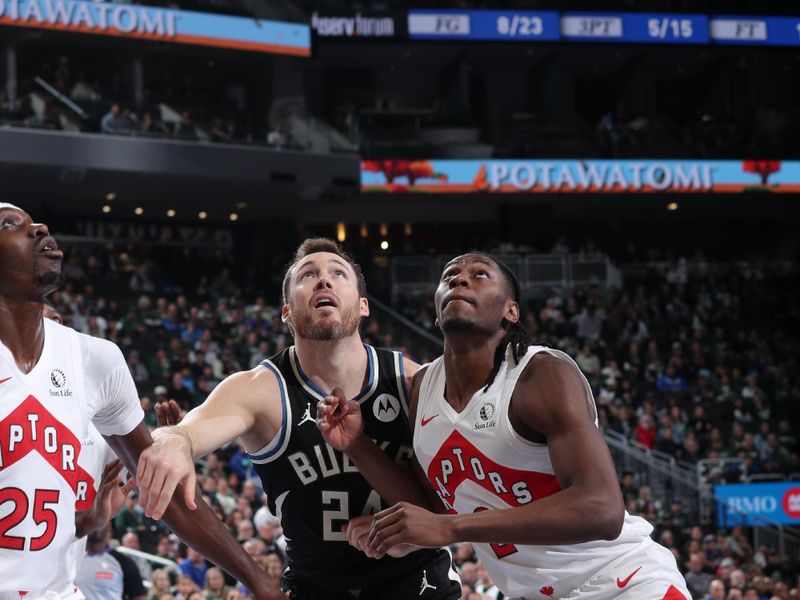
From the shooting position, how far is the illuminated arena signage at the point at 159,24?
22.6 metres

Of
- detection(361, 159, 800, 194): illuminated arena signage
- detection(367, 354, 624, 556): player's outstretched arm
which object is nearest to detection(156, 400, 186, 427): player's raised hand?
detection(367, 354, 624, 556): player's outstretched arm

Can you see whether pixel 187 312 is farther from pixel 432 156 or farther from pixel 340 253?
pixel 340 253

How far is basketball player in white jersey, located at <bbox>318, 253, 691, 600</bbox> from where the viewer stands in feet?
11.8

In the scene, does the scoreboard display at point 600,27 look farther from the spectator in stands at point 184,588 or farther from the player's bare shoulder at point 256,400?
the player's bare shoulder at point 256,400

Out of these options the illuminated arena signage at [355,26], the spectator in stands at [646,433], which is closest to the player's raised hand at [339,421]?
the spectator in stands at [646,433]

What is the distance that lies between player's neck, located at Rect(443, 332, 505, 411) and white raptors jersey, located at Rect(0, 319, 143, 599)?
53.3 inches

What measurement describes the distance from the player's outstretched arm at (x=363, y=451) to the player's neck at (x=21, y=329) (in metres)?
1.14

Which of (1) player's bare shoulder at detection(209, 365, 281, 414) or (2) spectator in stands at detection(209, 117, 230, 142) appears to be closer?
(1) player's bare shoulder at detection(209, 365, 281, 414)

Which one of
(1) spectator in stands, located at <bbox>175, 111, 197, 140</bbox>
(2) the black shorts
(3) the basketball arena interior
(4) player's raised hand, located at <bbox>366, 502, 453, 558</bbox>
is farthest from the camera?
(1) spectator in stands, located at <bbox>175, 111, 197, 140</bbox>

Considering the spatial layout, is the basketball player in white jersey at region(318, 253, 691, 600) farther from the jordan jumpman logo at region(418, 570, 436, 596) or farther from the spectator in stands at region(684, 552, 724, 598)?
the spectator in stands at region(684, 552, 724, 598)

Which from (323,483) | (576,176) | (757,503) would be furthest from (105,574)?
(576,176)

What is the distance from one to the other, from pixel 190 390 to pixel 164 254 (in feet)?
35.8

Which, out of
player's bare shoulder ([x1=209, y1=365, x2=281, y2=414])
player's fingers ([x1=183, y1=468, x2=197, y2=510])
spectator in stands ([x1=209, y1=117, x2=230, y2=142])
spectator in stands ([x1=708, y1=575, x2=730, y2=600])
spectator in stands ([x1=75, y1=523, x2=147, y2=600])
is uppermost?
spectator in stands ([x1=209, y1=117, x2=230, y2=142])

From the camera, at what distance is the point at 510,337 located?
14.8ft
